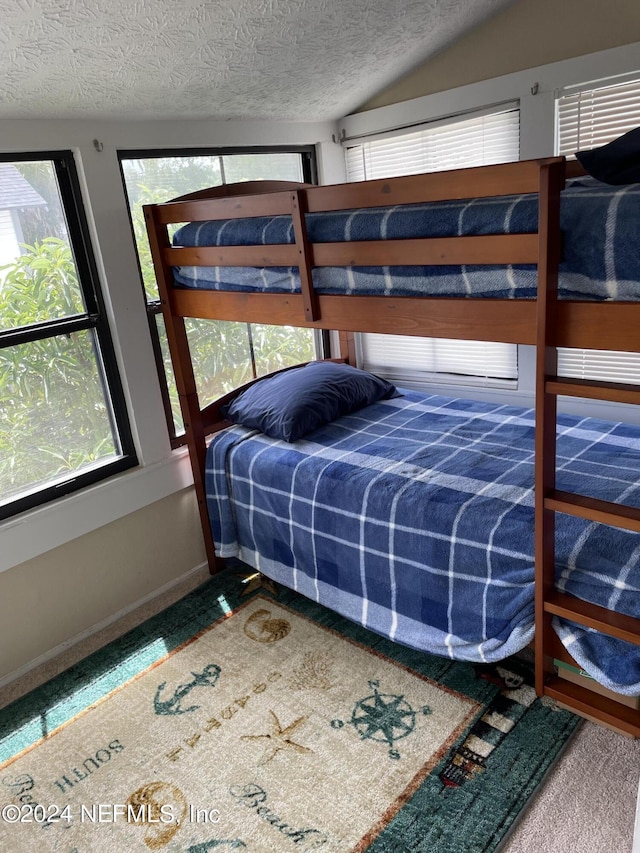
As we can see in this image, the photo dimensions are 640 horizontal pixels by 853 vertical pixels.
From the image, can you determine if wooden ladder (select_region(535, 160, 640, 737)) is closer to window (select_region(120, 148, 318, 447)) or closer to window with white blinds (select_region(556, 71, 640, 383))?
window with white blinds (select_region(556, 71, 640, 383))

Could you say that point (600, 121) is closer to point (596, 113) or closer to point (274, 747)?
point (596, 113)

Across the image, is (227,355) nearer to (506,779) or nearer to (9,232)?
(9,232)

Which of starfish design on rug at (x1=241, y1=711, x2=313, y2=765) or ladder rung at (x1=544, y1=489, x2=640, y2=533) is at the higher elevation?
ladder rung at (x1=544, y1=489, x2=640, y2=533)

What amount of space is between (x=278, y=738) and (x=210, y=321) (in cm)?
186

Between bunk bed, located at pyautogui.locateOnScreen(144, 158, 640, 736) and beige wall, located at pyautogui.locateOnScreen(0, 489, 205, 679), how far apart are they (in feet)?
0.50

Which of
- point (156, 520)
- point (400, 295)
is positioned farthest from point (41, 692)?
point (400, 295)

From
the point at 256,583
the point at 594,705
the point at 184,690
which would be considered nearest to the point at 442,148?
the point at 256,583

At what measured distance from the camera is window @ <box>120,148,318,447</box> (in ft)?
9.12

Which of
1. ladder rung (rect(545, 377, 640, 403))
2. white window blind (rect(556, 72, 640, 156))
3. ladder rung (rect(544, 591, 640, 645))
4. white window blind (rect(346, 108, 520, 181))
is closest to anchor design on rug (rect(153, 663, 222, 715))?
ladder rung (rect(544, 591, 640, 645))

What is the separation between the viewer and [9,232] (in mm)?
2383

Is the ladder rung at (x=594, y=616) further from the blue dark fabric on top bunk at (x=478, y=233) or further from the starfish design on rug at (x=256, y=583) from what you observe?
the starfish design on rug at (x=256, y=583)

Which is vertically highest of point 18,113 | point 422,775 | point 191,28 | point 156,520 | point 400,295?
point 191,28

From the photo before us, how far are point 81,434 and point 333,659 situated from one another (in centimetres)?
136

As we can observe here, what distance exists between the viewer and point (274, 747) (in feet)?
6.70
